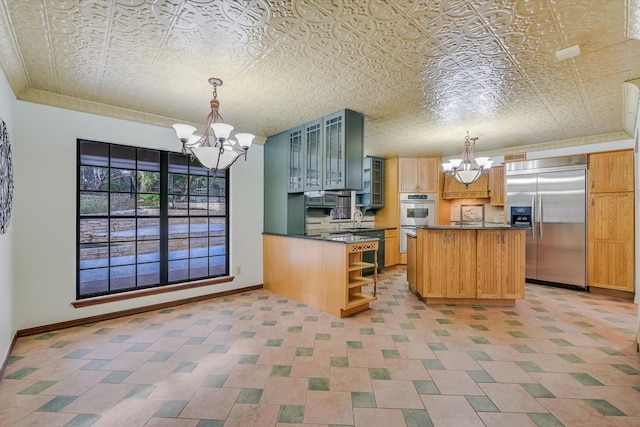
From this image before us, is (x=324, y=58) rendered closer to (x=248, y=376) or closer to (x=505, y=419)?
(x=248, y=376)

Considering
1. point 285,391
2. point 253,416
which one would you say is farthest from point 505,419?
point 253,416

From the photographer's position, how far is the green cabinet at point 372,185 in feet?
19.7

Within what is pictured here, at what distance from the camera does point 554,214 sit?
4570 millimetres

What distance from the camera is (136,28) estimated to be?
180 centimetres

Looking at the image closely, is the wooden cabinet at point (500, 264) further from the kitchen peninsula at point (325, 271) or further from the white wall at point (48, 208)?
the white wall at point (48, 208)

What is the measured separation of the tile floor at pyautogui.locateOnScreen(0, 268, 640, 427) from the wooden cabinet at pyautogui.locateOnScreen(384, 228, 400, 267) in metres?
2.50

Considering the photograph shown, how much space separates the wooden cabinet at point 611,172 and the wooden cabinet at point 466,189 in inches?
60.1

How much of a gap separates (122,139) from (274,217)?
86.0 inches

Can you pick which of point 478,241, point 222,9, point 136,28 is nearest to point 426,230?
point 478,241

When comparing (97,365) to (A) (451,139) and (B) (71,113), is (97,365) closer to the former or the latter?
(B) (71,113)

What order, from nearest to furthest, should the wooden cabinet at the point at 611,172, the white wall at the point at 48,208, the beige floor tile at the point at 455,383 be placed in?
the beige floor tile at the point at 455,383
the white wall at the point at 48,208
the wooden cabinet at the point at 611,172

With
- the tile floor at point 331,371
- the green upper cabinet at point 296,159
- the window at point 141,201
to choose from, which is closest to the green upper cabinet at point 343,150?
the green upper cabinet at point 296,159

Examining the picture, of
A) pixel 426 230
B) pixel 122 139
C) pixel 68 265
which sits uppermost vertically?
pixel 122 139

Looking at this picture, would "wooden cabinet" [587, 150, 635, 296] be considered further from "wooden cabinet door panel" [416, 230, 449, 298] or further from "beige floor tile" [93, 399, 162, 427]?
"beige floor tile" [93, 399, 162, 427]
